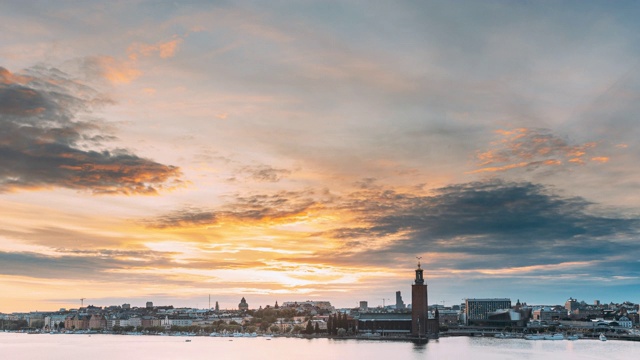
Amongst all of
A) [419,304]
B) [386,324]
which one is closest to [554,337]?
[419,304]

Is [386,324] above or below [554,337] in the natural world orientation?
above

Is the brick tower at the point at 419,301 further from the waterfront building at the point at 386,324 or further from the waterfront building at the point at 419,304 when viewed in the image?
the waterfront building at the point at 386,324

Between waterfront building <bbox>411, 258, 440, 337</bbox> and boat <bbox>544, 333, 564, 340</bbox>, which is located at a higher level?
waterfront building <bbox>411, 258, 440, 337</bbox>

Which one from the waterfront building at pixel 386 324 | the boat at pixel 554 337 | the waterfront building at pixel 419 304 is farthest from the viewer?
the waterfront building at pixel 386 324

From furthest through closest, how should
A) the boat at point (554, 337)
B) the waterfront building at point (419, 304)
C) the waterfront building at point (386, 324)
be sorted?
the waterfront building at point (386, 324)
the boat at point (554, 337)
the waterfront building at point (419, 304)

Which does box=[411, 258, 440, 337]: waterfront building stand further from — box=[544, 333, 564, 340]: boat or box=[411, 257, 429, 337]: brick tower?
box=[544, 333, 564, 340]: boat

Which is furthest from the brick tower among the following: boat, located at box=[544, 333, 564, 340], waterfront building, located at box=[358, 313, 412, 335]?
boat, located at box=[544, 333, 564, 340]

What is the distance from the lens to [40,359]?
91.3m

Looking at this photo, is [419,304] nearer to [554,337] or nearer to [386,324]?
[386,324]

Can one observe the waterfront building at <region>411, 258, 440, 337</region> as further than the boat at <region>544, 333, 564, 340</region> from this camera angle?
No

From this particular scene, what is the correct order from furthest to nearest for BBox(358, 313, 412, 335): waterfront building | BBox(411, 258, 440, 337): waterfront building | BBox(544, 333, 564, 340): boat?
BBox(358, 313, 412, 335): waterfront building < BBox(544, 333, 564, 340): boat < BBox(411, 258, 440, 337): waterfront building

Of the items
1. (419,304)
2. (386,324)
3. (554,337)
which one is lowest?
(554,337)

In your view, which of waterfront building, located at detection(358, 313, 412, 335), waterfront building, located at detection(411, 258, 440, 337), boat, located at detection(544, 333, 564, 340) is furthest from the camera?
waterfront building, located at detection(358, 313, 412, 335)

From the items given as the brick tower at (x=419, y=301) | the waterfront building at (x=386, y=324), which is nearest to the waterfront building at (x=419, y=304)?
the brick tower at (x=419, y=301)
